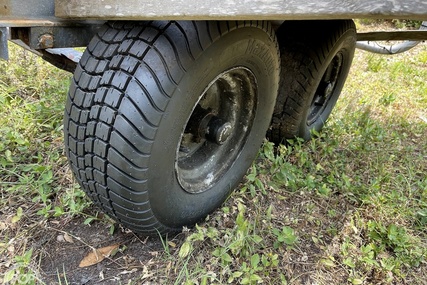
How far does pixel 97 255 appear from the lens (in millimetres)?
1891

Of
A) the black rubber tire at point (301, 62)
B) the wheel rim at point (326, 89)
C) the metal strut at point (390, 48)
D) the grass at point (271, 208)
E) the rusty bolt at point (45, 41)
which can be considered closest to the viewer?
the rusty bolt at point (45, 41)

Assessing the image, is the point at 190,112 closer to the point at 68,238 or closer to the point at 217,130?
the point at 217,130

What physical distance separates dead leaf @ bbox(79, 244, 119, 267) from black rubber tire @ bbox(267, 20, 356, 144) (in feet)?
4.55

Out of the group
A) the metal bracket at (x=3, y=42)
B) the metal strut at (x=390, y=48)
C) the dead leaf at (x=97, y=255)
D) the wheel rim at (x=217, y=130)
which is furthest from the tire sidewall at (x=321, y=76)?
the metal bracket at (x=3, y=42)

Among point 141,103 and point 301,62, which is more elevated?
point 301,62

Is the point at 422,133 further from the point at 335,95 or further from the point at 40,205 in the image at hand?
the point at 40,205

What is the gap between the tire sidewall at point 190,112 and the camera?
1578mm

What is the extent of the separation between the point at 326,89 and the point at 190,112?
5.60 feet

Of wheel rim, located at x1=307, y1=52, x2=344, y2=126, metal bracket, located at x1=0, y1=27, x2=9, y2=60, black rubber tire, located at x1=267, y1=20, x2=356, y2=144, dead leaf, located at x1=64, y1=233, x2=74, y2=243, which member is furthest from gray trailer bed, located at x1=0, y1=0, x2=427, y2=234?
wheel rim, located at x1=307, y1=52, x2=344, y2=126

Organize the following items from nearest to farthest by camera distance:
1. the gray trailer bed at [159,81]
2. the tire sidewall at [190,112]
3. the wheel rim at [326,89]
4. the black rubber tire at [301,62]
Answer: the gray trailer bed at [159,81]
the tire sidewall at [190,112]
the black rubber tire at [301,62]
the wheel rim at [326,89]

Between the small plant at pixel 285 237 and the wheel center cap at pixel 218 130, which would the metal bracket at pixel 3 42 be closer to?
the wheel center cap at pixel 218 130

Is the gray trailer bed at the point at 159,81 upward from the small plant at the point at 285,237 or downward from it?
upward

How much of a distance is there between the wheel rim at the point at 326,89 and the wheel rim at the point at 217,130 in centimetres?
103

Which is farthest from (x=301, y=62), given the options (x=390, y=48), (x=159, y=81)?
(x=390, y=48)
